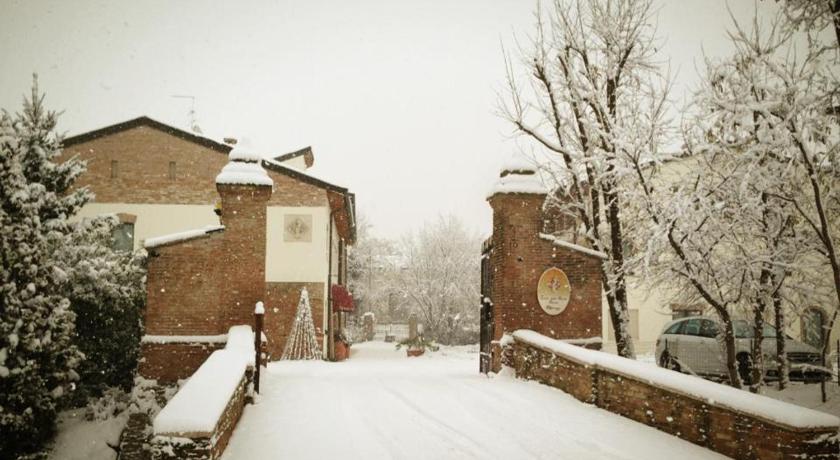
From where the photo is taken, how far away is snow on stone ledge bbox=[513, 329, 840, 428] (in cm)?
511

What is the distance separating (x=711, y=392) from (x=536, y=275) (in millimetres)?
4931

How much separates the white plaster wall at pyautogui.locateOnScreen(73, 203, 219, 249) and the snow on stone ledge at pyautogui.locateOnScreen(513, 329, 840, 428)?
666 inches

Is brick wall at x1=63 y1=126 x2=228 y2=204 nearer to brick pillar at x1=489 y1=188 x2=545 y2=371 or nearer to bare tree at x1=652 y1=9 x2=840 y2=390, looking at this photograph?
brick pillar at x1=489 y1=188 x2=545 y2=371

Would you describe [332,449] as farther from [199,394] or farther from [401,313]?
[401,313]

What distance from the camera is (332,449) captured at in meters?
5.82

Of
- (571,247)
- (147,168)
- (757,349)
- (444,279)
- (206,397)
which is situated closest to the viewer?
(206,397)

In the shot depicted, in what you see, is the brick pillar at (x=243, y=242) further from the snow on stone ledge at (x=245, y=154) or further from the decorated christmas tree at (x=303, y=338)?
the decorated christmas tree at (x=303, y=338)

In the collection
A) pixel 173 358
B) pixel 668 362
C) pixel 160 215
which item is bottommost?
pixel 668 362

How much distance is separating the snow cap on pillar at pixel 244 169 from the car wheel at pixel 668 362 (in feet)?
31.1

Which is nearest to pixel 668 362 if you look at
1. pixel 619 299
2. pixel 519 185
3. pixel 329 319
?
pixel 619 299

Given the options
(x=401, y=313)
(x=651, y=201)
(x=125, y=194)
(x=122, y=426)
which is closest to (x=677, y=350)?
(x=651, y=201)

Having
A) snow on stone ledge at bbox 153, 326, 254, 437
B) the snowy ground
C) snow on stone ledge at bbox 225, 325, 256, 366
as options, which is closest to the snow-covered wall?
snow on stone ledge at bbox 153, 326, 254, 437

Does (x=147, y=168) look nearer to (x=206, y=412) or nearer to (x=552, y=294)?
(x=552, y=294)

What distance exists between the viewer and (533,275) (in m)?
10.8
